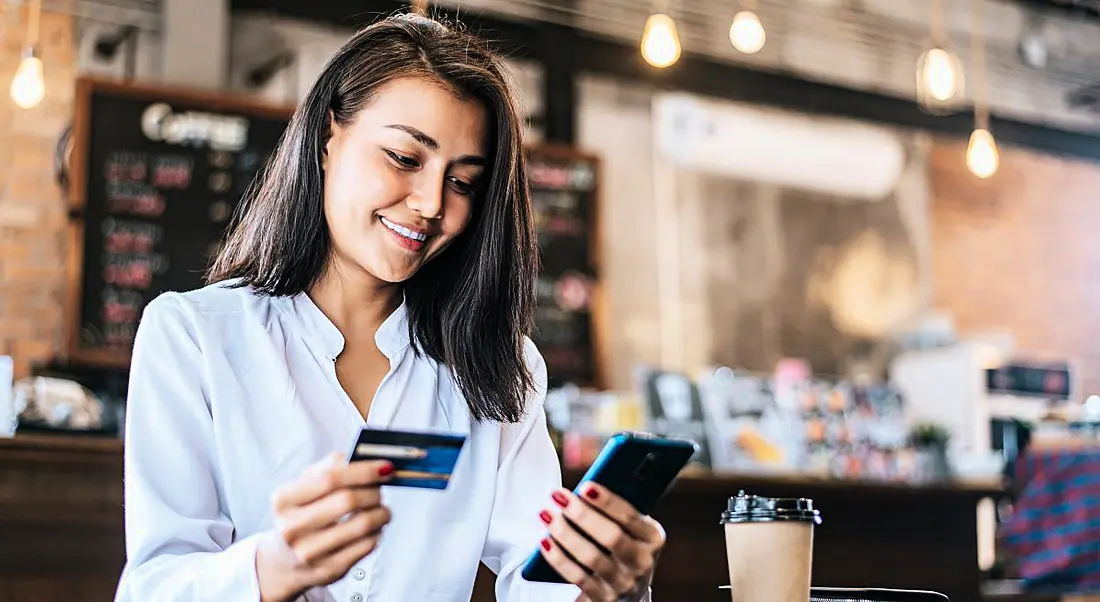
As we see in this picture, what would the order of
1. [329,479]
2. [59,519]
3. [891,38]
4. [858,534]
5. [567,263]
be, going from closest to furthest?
[329,479]
[59,519]
[858,534]
[567,263]
[891,38]

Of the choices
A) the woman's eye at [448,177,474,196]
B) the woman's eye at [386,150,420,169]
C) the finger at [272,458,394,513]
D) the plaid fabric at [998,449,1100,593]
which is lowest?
the plaid fabric at [998,449,1100,593]

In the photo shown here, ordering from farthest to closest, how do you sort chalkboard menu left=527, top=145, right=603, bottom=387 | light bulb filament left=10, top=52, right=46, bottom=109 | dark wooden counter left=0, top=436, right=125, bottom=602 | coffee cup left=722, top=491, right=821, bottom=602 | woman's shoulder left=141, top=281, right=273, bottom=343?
chalkboard menu left=527, top=145, right=603, bottom=387 → light bulb filament left=10, top=52, right=46, bottom=109 → dark wooden counter left=0, top=436, right=125, bottom=602 → woman's shoulder left=141, top=281, right=273, bottom=343 → coffee cup left=722, top=491, right=821, bottom=602

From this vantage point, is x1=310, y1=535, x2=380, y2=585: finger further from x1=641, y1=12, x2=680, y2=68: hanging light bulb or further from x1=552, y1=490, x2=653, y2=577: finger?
x1=641, y1=12, x2=680, y2=68: hanging light bulb

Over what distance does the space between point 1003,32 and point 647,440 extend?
23.6ft

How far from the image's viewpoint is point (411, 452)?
3.87ft

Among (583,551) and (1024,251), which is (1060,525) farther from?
(583,551)

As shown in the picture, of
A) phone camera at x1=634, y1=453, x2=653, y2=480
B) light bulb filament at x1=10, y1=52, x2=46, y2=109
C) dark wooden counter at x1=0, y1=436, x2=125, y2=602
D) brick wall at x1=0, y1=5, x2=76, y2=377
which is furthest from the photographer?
brick wall at x1=0, y1=5, x2=76, y2=377

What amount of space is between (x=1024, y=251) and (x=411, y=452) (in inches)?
284

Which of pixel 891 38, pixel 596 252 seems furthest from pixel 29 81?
pixel 891 38

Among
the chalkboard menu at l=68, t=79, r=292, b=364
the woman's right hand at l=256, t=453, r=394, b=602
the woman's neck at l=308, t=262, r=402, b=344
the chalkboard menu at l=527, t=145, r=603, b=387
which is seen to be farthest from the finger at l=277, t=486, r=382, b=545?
the chalkboard menu at l=527, t=145, r=603, b=387

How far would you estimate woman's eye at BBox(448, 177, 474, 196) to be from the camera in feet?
5.44

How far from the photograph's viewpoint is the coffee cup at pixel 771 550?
4.61 ft

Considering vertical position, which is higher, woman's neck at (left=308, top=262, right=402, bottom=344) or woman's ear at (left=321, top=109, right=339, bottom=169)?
woman's ear at (left=321, top=109, right=339, bottom=169)

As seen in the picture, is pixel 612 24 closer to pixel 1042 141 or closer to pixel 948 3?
pixel 948 3
